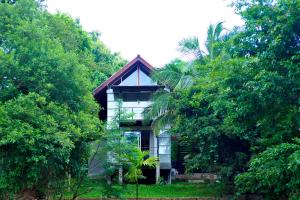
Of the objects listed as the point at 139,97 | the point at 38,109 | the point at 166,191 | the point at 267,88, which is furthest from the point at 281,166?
the point at 139,97

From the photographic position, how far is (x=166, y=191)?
1627 cm

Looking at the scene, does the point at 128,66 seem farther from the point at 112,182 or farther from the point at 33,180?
the point at 33,180

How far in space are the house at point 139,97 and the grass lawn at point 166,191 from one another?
2.09 m

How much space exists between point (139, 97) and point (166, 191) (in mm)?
5313

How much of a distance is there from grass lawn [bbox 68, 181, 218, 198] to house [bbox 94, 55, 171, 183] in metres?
2.09

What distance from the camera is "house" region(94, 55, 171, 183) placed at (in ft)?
63.2

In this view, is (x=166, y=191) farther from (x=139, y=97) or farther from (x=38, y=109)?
(x=38, y=109)

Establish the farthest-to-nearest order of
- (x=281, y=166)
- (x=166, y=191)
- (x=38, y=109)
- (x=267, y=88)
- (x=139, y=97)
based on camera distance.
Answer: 1. (x=139, y=97)
2. (x=166, y=191)
3. (x=38, y=109)
4. (x=267, y=88)
5. (x=281, y=166)

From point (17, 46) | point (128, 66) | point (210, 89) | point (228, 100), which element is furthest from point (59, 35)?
point (228, 100)

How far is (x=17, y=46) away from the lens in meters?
11.9

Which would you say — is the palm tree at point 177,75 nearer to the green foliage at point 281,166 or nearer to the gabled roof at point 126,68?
the gabled roof at point 126,68

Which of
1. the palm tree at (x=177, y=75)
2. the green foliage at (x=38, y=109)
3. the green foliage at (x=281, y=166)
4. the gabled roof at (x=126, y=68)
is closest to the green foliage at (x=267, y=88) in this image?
the green foliage at (x=281, y=166)

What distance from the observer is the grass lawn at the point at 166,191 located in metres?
14.4

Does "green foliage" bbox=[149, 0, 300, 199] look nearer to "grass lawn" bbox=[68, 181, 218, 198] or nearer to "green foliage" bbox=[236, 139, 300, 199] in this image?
"green foliage" bbox=[236, 139, 300, 199]
